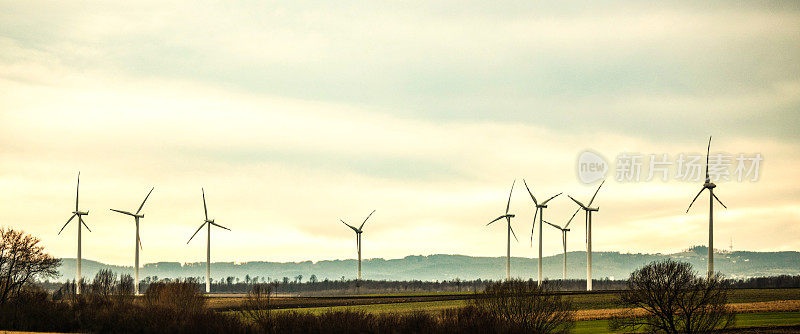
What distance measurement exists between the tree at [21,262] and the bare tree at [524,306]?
193 feet

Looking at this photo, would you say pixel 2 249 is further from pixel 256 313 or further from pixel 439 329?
pixel 439 329

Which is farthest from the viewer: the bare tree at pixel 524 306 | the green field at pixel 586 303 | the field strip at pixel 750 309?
the green field at pixel 586 303

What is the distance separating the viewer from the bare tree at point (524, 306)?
6800cm

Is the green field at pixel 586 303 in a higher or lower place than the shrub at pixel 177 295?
lower

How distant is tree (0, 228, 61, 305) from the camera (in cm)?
9944

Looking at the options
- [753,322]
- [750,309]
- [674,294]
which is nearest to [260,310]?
[674,294]

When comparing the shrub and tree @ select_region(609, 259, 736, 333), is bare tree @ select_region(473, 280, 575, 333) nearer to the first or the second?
tree @ select_region(609, 259, 736, 333)

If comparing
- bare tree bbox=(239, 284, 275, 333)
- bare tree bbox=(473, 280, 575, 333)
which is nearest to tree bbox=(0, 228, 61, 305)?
bare tree bbox=(239, 284, 275, 333)

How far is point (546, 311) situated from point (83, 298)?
2030 inches

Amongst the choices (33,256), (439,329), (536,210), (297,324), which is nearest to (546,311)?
(439,329)

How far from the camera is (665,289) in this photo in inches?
2571

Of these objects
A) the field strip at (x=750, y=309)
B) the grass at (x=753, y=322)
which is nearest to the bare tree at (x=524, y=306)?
the grass at (x=753, y=322)

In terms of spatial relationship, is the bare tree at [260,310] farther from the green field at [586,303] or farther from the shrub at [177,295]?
the green field at [586,303]

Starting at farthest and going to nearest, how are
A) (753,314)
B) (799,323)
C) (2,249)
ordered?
(2,249) < (753,314) < (799,323)
